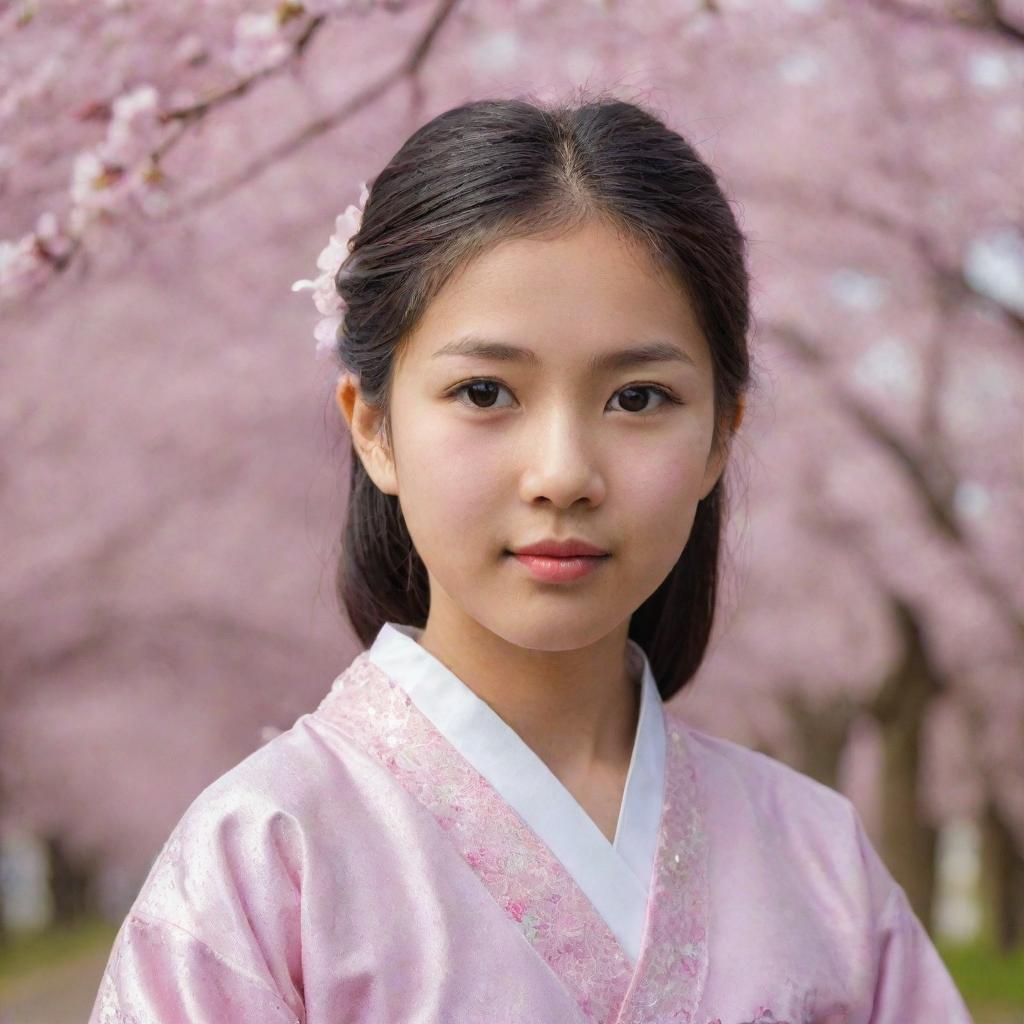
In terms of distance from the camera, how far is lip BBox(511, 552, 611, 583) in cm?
186

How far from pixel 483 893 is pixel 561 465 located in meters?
0.56

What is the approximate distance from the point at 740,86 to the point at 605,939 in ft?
13.1

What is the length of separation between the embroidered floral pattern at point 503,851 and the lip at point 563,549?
1.09 ft

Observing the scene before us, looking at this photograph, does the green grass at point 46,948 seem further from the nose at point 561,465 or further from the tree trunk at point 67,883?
the nose at point 561,465

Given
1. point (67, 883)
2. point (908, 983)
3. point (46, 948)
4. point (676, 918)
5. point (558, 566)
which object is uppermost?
point (558, 566)

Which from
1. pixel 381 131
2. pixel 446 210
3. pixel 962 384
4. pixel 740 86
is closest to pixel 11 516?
pixel 381 131

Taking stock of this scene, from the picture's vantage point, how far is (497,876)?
1.91 m

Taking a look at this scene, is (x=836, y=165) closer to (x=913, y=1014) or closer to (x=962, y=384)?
(x=962, y=384)

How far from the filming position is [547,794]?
201cm

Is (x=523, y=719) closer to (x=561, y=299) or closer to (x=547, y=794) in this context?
(x=547, y=794)

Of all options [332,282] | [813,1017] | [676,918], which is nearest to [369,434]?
[332,282]

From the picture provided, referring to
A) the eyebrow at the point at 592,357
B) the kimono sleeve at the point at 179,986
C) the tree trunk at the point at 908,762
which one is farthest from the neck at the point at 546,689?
the tree trunk at the point at 908,762

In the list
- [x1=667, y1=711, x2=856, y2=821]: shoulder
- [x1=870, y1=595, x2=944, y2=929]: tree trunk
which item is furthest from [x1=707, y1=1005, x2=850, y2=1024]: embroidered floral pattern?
[x1=870, y1=595, x2=944, y2=929]: tree trunk

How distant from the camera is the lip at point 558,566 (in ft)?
6.09
